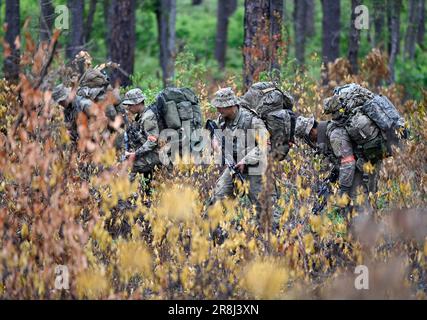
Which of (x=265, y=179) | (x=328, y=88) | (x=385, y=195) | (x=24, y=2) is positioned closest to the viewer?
(x=265, y=179)

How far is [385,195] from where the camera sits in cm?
778

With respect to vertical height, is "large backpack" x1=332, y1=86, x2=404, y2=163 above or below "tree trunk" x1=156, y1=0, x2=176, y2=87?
below

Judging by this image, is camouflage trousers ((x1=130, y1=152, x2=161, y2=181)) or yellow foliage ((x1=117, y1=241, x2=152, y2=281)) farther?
camouflage trousers ((x1=130, y1=152, x2=161, y2=181))

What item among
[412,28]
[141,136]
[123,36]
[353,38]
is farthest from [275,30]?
[412,28]

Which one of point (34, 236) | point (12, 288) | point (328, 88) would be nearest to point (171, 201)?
point (34, 236)

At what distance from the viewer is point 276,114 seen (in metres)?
8.41

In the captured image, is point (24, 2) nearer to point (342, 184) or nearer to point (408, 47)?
point (408, 47)

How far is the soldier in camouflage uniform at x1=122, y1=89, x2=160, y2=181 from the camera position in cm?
896

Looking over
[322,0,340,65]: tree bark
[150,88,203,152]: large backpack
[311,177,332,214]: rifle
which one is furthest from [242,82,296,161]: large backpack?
[322,0,340,65]: tree bark

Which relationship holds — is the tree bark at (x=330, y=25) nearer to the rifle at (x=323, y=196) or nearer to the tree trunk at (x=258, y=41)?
the tree trunk at (x=258, y=41)

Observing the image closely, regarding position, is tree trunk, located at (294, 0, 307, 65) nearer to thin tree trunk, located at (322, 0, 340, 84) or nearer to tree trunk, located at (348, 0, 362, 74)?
thin tree trunk, located at (322, 0, 340, 84)

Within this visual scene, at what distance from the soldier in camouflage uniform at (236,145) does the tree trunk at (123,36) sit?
7.54m

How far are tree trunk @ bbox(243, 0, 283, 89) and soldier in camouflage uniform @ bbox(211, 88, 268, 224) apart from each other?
3977mm

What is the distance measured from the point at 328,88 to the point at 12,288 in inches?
361
